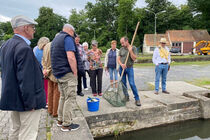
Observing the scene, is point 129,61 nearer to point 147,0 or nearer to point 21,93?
point 21,93

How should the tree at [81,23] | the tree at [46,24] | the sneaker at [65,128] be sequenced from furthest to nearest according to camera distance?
1. the tree at [81,23]
2. the tree at [46,24]
3. the sneaker at [65,128]

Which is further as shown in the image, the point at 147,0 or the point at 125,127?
the point at 147,0

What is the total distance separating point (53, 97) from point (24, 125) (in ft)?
5.16

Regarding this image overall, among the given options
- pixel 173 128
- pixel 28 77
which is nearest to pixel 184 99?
pixel 173 128

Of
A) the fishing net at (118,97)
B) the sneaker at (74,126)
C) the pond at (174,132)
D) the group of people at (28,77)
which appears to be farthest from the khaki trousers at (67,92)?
the fishing net at (118,97)

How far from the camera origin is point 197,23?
54312 mm

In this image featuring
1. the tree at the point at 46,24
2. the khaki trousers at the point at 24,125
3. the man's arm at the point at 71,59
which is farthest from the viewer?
the tree at the point at 46,24

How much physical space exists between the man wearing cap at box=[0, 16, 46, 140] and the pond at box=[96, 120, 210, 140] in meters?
2.47

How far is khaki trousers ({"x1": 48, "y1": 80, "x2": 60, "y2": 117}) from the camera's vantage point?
145 inches

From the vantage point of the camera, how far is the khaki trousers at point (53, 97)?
3.69 m

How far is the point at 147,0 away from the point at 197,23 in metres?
17.9

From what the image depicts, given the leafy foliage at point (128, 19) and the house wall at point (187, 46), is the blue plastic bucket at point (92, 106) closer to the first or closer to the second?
the leafy foliage at point (128, 19)

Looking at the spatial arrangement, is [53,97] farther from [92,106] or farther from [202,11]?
[202,11]

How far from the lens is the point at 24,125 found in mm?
2219
